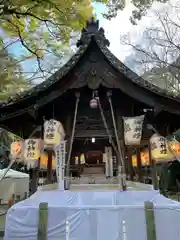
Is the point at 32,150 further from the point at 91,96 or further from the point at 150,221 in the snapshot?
the point at 150,221

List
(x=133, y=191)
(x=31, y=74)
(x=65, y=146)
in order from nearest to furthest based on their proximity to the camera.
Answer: (x=133, y=191) < (x=65, y=146) < (x=31, y=74)

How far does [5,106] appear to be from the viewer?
6934 millimetres

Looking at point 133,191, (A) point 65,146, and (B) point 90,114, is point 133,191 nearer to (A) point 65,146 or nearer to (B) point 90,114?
(A) point 65,146

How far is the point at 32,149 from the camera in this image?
7004 millimetres

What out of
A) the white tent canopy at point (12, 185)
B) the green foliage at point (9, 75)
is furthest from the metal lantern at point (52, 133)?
the white tent canopy at point (12, 185)

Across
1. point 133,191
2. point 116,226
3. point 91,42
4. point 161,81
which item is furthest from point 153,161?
point 161,81

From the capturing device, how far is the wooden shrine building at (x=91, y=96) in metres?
6.74

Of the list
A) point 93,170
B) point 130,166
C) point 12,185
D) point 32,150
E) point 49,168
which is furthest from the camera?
point 12,185

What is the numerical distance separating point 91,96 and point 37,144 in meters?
2.31

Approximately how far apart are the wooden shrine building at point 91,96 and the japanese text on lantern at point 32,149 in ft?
1.63

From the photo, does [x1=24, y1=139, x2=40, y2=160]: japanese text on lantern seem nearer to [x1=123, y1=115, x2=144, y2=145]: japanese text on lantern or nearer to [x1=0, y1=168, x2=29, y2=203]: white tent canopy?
[x1=123, y1=115, x2=144, y2=145]: japanese text on lantern

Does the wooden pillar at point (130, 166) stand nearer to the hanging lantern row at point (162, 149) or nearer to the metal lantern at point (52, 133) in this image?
the hanging lantern row at point (162, 149)

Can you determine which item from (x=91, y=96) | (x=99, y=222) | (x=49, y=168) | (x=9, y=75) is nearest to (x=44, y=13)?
(x=91, y=96)

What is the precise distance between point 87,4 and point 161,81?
60.6 ft
